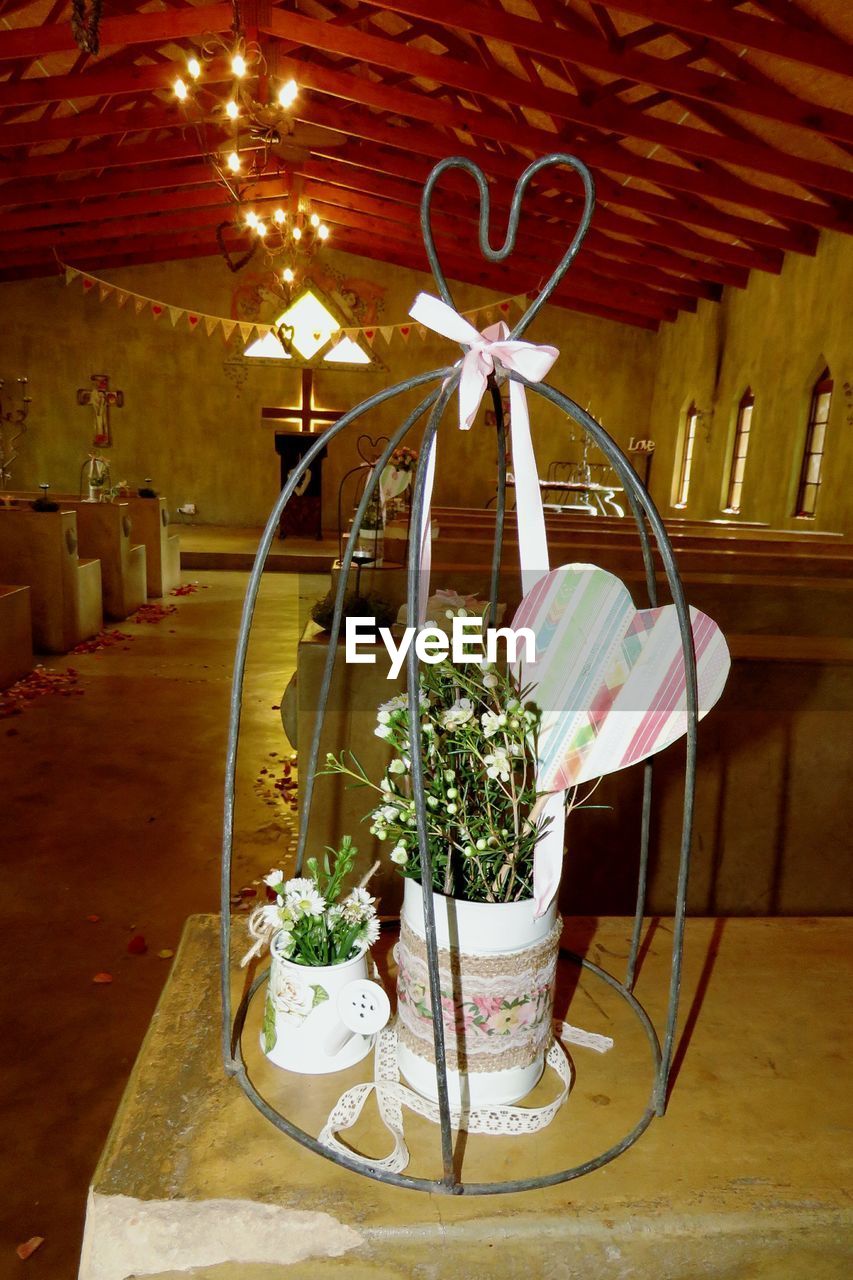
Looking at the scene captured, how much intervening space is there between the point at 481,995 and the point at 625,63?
563cm

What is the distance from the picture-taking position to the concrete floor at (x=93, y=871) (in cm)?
141

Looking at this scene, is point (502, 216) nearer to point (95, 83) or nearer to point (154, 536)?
point (95, 83)

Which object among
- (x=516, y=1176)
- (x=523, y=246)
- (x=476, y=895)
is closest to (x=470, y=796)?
(x=476, y=895)

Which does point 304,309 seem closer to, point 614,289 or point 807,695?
point 614,289

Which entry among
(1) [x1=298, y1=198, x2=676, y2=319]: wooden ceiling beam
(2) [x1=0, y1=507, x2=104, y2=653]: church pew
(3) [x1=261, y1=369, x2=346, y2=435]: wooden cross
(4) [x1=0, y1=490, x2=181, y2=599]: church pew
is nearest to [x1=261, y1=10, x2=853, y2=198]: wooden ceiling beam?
(1) [x1=298, y1=198, x2=676, y2=319]: wooden ceiling beam

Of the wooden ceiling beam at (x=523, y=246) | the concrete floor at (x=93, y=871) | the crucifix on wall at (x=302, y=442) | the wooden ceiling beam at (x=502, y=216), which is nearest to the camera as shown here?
the concrete floor at (x=93, y=871)

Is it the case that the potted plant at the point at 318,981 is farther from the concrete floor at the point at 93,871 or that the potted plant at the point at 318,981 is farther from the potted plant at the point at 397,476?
the potted plant at the point at 397,476

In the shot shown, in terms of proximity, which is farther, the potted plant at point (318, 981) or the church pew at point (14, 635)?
the church pew at point (14, 635)

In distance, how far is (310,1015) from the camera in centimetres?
76

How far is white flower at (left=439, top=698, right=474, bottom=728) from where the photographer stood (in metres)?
0.67

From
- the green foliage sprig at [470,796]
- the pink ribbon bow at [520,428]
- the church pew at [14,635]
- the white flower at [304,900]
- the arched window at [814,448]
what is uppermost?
the arched window at [814,448]

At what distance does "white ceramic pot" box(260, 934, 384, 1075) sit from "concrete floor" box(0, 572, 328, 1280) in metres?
0.79

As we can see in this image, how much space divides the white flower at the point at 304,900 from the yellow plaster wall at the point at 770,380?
21.6ft

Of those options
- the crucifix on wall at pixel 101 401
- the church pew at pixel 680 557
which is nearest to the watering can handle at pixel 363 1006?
the church pew at pixel 680 557
